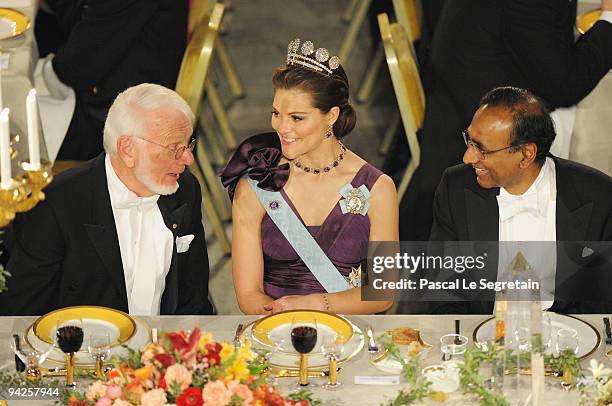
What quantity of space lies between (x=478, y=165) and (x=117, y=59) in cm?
166

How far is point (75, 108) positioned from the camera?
17.9 feet

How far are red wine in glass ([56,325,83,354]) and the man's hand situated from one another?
102 centimetres

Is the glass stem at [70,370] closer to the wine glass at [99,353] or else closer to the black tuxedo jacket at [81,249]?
the wine glass at [99,353]

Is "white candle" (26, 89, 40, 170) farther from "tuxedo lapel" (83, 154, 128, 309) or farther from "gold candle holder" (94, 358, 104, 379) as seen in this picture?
"tuxedo lapel" (83, 154, 128, 309)

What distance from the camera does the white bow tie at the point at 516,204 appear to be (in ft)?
15.7

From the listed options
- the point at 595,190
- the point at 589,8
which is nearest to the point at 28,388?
the point at 595,190

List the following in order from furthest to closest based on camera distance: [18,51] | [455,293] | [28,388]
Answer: [18,51]
[455,293]
[28,388]

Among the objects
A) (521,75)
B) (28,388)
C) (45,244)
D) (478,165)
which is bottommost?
(28,388)

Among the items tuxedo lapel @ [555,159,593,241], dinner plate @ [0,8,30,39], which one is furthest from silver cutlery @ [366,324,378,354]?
dinner plate @ [0,8,30,39]

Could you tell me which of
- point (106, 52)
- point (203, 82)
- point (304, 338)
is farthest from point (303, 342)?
point (106, 52)

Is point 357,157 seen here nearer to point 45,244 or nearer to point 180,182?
point 180,182

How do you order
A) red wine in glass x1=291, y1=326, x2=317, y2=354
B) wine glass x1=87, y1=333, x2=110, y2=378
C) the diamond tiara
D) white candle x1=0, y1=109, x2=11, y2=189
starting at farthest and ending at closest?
1. the diamond tiara
2. wine glass x1=87, y1=333, x2=110, y2=378
3. red wine in glass x1=291, y1=326, x2=317, y2=354
4. white candle x1=0, y1=109, x2=11, y2=189

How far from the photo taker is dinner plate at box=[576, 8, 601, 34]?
510 centimetres

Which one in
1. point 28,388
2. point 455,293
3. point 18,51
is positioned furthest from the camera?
point 18,51
